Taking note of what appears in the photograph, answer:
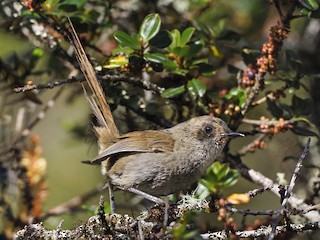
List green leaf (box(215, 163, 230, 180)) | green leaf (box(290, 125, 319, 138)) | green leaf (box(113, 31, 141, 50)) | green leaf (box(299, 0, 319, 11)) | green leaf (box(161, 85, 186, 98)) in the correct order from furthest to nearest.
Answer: green leaf (box(290, 125, 319, 138))
green leaf (box(161, 85, 186, 98))
green leaf (box(113, 31, 141, 50))
green leaf (box(299, 0, 319, 11))
green leaf (box(215, 163, 230, 180))

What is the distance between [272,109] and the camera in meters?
3.84

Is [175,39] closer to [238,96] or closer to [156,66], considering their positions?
[156,66]

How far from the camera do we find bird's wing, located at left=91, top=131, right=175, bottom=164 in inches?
150

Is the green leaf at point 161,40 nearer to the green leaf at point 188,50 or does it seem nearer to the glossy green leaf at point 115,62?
the green leaf at point 188,50

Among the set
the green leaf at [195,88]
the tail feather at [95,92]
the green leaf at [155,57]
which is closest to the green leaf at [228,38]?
the green leaf at [195,88]

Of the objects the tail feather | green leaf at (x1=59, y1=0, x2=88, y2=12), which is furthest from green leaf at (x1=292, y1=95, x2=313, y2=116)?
green leaf at (x1=59, y1=0, x2=88, y2=12)

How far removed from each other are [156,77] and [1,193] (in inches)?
47.2

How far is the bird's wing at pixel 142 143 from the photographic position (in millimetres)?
3801

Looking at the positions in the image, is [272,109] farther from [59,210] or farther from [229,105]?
[59,210]

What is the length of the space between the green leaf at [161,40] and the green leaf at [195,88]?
0.82 ft

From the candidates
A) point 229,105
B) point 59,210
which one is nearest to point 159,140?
point 229,105

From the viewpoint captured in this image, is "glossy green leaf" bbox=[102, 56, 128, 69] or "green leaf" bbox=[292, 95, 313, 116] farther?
"green leaf" bbox=[292, 95, 313, 116]

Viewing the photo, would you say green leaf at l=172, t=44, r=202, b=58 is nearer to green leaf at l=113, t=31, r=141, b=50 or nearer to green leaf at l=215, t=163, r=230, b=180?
green leaf at l=113, t=31, r=141, b=50

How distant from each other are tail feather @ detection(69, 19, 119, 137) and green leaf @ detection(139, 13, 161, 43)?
13.6 inches
